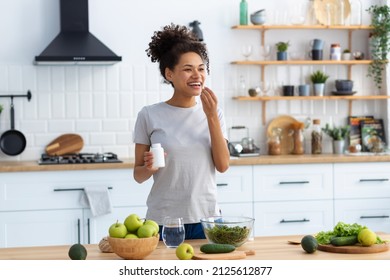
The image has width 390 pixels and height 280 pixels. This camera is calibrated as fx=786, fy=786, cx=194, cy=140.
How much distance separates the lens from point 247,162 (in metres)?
5.56

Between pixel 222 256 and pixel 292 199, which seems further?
pixel 292 199

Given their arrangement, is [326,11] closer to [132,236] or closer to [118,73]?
[118,73]

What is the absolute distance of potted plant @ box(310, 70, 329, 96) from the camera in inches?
249

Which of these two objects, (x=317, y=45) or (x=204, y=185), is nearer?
(x=204, y=185)

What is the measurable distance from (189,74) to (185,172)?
0.43m

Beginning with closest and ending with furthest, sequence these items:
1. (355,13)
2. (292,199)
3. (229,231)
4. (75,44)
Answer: (229,231), (292,199), (75,44), (355,13)

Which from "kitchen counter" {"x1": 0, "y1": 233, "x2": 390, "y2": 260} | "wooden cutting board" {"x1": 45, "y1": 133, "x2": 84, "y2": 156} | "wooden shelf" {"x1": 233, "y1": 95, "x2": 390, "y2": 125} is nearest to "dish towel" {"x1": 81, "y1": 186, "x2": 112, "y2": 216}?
"wooden cutting board" {"x1": 45, "y1": 133, "x2": 84, "y2": 156}

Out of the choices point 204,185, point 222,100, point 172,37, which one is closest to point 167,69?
point 172,37

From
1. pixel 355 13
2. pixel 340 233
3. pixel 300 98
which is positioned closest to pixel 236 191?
pixel 300 98

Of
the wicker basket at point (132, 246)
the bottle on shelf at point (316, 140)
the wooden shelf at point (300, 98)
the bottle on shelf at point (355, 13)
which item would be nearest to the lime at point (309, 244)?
the wicker basket at point (132, 246)

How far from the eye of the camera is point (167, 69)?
11.5 ft

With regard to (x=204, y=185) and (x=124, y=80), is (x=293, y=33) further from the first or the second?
(x=204, y=185)

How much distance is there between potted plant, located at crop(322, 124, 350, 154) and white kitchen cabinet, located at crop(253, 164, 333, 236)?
0.64m

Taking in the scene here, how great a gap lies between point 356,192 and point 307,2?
1654mm
